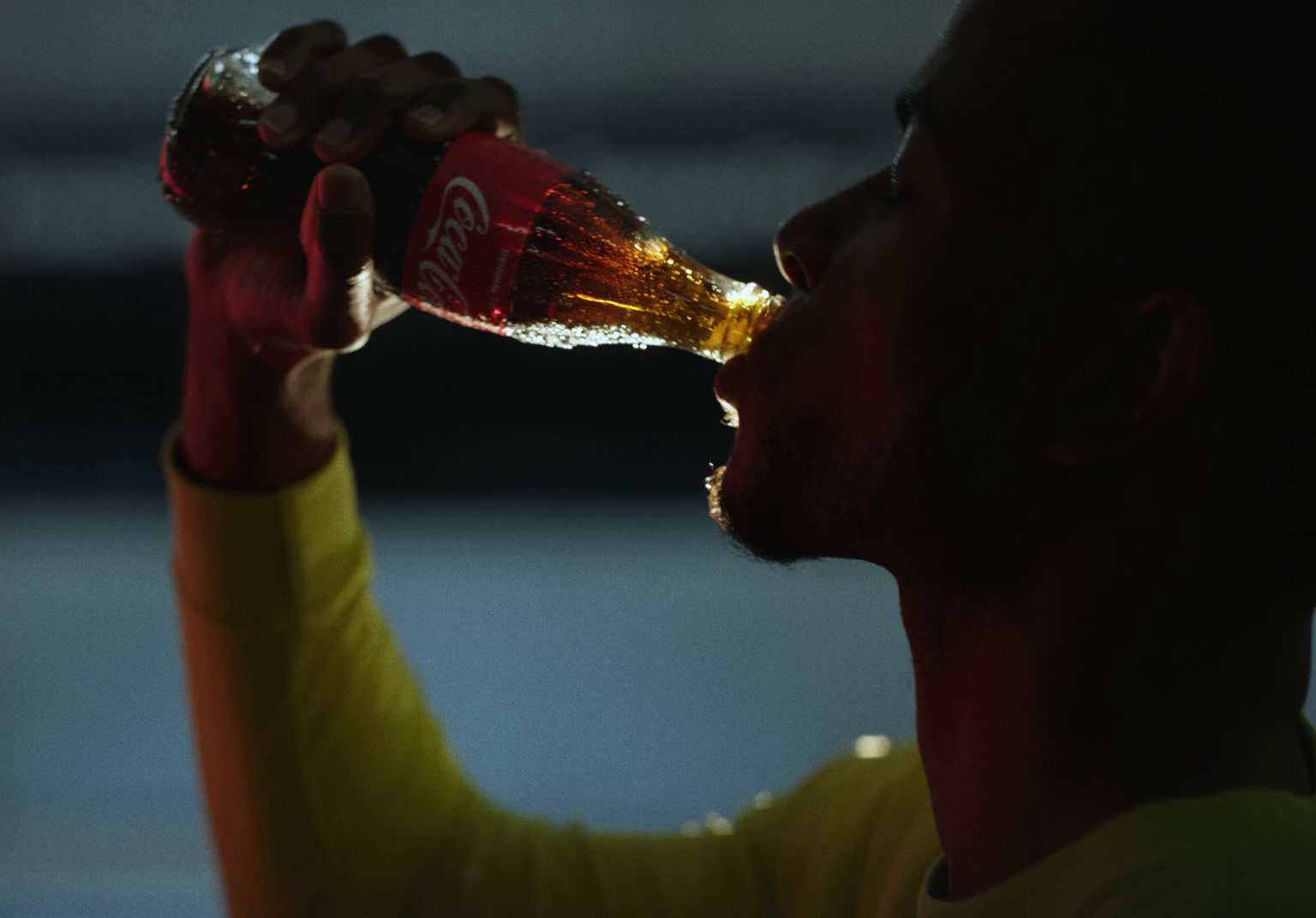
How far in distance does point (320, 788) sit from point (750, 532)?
466 millimetres

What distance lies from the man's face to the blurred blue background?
138 centimetres

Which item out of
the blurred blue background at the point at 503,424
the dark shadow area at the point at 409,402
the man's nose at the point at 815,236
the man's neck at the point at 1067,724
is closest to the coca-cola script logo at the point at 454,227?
the man's nose at the point at 815,236

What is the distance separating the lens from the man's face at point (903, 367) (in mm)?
729

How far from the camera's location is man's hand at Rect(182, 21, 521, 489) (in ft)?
2.93

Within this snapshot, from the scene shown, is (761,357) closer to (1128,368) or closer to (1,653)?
(1128,368)

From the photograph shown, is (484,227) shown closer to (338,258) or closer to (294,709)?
(338,258)

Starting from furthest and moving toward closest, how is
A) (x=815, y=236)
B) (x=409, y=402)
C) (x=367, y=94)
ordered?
(x=409, y=402) → (x=367, y=94) → (x=815, y=236)

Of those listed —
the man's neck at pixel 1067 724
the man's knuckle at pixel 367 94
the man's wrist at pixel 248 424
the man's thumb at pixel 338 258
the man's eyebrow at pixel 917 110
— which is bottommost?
the man's wrist at pixel 248 424

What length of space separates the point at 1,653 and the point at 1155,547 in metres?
2.35

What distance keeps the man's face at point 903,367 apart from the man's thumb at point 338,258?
288 mm

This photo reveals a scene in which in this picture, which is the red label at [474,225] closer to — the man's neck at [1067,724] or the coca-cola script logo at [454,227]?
the coca-cola script logo at [454,227]

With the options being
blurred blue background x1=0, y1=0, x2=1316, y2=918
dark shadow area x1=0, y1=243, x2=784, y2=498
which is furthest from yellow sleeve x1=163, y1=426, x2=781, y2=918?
dark shadow area x1=0, y1=243, x2=784, y2=498

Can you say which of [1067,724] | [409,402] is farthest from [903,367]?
[409,402]

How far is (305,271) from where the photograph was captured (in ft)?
3.24
